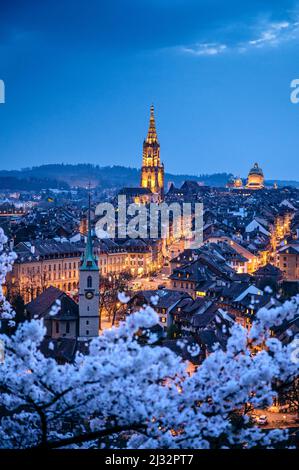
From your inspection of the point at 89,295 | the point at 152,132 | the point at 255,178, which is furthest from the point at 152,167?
the point at 89,295

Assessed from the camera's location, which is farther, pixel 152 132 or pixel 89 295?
pixel 152 132

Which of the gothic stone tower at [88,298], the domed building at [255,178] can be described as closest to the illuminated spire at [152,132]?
the domed building at [255,178]

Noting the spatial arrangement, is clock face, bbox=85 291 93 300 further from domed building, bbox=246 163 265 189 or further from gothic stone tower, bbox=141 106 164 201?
domed building, bbox=246 163 265 189

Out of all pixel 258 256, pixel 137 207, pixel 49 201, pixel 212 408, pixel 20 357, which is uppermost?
pixel 49 201

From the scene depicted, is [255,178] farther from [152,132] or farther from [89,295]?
[89,295]
